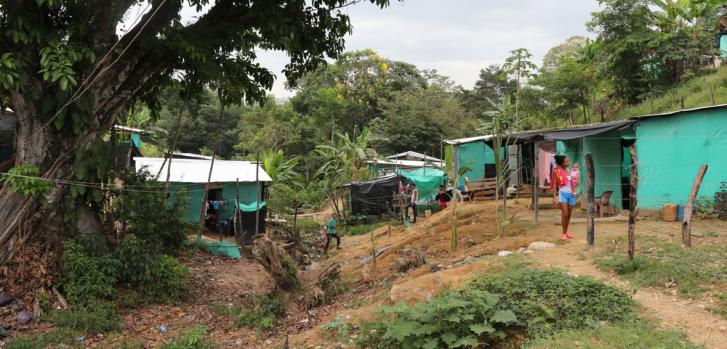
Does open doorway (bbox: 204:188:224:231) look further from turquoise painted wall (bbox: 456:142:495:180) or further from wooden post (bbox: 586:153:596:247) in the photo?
wooden post (bbox: 586:153:596:247)

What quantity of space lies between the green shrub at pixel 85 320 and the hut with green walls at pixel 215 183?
6677mm

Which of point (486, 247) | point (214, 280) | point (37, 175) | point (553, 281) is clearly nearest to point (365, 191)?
point (214, 280)

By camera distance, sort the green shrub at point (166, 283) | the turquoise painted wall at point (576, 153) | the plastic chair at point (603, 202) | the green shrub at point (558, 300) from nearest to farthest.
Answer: the green shrub at point (558, 300) → the green shrub at point (166, 283) → the plastic chair at point (603, 202) → the turquoise painted wall at point (576, 153)

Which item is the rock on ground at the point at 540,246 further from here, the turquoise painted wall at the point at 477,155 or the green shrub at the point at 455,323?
the turquoise painted wall at the point at 477,155

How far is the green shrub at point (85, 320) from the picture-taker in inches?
301

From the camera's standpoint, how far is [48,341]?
280 inches

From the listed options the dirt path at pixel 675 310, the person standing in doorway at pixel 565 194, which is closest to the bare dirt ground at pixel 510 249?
the dirt path at pixel 675 310

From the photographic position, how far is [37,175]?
319 inches

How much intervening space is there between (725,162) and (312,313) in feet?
25.0

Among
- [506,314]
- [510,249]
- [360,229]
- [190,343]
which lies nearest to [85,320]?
[190,343]

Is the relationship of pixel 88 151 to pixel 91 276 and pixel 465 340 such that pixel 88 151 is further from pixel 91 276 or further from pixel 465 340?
pixel 465 340

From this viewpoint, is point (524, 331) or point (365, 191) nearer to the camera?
point (524, 331)

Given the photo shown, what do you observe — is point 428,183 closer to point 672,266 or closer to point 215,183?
point 215,183

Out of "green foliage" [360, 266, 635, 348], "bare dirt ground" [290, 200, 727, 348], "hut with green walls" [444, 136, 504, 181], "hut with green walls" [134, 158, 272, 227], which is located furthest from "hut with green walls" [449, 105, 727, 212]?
"hut with green walls" [134, 158, 272, 227]
